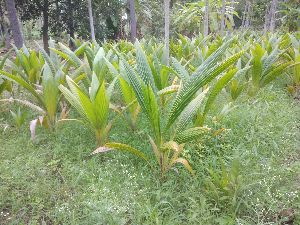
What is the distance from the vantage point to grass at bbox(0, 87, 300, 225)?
198 cm

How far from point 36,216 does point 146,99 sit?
1.05 m

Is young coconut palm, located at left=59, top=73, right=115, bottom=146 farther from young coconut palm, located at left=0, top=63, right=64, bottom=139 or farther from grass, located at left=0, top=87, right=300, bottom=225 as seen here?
young coconut palm, located at left=0, top=63, right=64, bottom=139

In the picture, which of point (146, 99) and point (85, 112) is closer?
point (146, 99)

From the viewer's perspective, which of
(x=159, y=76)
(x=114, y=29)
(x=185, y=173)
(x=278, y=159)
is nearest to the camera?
(x=185, y=173)

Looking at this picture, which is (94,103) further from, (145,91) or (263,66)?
(263,66)

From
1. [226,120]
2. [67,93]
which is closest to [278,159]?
[226,120]

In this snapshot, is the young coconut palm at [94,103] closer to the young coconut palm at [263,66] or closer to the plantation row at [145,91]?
the plantation row at [145,91]

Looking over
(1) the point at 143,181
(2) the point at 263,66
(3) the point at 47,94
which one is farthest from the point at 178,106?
(2) the point at 263,66

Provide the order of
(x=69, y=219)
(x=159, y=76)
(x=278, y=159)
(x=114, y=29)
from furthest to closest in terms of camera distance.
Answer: (x=114, y=29), (x=159, y=76), (x=278, y=159), (x=69, y=219)

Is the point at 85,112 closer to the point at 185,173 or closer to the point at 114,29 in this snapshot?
the point at 185,173

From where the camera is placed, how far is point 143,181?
2.26 meters

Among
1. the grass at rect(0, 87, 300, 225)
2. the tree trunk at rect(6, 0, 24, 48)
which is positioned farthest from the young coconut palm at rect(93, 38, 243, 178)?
the tree trunk at rect(6, 0, 24, 48)

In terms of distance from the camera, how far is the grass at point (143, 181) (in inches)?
77.9

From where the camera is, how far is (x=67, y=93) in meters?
2.45
